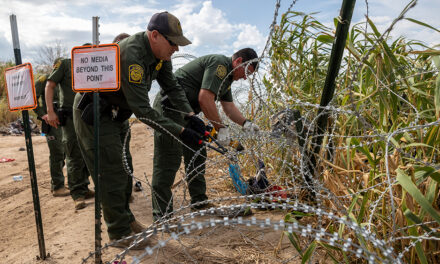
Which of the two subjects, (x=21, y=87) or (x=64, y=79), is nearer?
(x=21, y=87)

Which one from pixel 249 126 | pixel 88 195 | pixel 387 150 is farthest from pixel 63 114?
pixel 387 150

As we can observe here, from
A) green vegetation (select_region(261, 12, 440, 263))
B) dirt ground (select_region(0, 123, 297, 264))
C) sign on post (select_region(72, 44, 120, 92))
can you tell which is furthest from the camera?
dirt ground (select_region(0, 123, 297, 264))

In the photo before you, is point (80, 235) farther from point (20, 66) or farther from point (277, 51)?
point (277, 51)

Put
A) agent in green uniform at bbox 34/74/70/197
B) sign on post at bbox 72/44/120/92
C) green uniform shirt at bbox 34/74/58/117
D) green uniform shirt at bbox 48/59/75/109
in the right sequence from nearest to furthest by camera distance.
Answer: sign on post at bbox 72/44/120/92 → green uniform shirt at bbox 48/59/75/109 → agent in green uniform at bbox 34/74/70/197 → green uniform shirt at bbox 34/74/58/117

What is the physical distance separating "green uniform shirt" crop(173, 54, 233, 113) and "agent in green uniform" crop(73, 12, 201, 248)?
21.6 inches

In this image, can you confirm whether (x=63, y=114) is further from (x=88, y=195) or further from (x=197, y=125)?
(x=197, y=125)

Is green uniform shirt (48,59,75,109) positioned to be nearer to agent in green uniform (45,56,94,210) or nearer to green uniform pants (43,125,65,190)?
agent in green uniform (45,56,94,210)

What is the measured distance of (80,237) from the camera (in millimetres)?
2477

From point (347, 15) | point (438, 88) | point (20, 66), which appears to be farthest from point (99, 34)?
point (438, 88)

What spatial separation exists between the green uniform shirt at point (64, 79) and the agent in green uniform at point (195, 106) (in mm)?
1272

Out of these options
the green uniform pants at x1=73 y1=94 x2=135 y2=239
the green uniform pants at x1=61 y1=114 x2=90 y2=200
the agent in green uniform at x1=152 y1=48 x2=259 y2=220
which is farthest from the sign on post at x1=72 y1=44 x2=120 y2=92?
the green uniform pants at x1=61 y1=114 x2=90 y2=200

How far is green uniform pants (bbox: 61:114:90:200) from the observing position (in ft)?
11.5

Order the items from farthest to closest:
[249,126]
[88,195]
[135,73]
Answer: [88,195]
[249,126]
[135,73]

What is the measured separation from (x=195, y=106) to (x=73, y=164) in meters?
1.62
